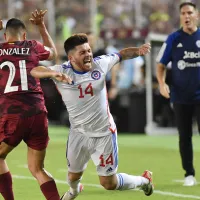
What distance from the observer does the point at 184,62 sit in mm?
11406

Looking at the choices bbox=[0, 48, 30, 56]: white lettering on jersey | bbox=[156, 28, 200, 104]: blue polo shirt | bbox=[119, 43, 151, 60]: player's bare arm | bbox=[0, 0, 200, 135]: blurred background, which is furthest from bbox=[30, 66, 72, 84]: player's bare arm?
bbox=[0, 0, 200, 135]: blurred background

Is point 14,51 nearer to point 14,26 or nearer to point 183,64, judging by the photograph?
point 14,26

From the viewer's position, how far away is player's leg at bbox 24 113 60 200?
8.82 metres

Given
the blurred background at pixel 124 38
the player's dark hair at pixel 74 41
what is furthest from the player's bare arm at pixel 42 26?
the blurred background at pixel 124 38

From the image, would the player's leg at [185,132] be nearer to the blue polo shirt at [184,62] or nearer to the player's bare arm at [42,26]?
the blue polo shirt at [184,62]

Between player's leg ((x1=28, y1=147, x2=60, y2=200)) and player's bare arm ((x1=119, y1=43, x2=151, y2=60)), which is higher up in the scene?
player's bare arm ((x1=119, y1=43, x2=151, y2=60))

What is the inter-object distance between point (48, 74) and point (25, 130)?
920 mm

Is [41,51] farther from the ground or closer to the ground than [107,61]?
farther from the ground

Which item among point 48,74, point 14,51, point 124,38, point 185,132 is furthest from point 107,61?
point 124,38

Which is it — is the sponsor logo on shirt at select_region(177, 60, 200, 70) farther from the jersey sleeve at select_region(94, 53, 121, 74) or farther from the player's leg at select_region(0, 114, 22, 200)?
the player's leg at select_region(0, 114, 22, 200)

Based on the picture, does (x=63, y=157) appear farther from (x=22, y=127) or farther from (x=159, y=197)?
(x=22, y=127)

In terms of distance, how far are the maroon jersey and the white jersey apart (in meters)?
0.29

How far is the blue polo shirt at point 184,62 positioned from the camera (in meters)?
11.4

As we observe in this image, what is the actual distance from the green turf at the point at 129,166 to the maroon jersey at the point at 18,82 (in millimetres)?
1786
